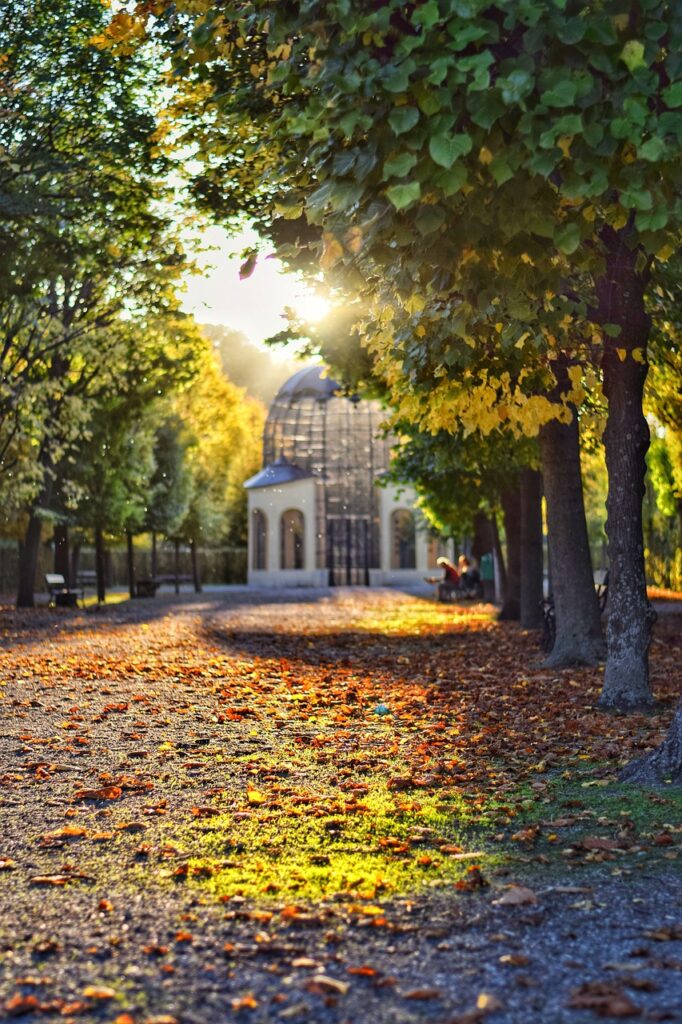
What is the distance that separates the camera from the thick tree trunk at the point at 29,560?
31.6 m

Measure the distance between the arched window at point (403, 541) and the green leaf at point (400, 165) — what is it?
185 ft

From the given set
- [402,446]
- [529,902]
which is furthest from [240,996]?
[402,446]

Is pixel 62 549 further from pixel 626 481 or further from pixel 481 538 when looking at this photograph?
pixel 626 481

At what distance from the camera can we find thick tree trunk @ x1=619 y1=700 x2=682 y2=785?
7203mm

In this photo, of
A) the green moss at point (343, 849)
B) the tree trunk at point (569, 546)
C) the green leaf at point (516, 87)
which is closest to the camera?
the green moss at point (343, 849)

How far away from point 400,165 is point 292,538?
5663cm

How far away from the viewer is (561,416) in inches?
441

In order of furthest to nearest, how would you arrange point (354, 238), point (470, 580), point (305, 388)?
1. point (305, 388)
2. point (470, 580)
3. point (354, 238)

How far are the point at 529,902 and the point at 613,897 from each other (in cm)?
37

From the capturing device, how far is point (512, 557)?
81.9 feet

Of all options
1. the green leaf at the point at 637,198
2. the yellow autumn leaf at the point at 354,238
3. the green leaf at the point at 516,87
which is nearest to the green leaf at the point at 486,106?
the green leaf at the point at 516,87

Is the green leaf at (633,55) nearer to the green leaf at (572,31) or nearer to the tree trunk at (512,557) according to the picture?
the green leaf at (572,31)

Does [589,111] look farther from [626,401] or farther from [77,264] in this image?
[77,264]

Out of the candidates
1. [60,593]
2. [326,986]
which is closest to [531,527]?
[60,593]
